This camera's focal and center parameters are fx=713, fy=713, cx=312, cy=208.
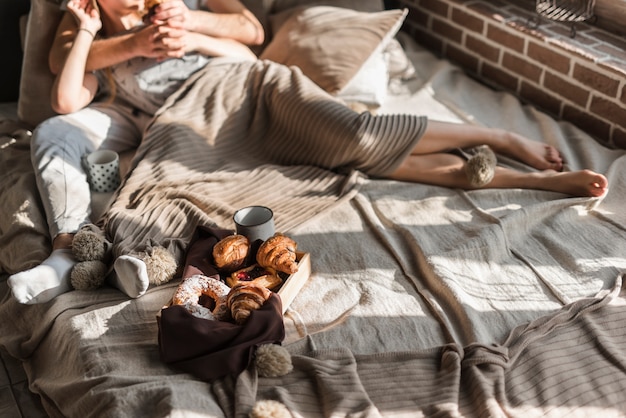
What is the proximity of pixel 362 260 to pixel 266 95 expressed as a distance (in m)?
0.66

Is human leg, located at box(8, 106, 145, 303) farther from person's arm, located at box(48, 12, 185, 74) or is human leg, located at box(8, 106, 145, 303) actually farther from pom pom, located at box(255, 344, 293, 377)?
pom pom, located at box(255, 344, 293, 377)

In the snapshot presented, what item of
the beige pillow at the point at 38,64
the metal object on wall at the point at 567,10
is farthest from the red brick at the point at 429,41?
the beige pillow at the point at 38,64

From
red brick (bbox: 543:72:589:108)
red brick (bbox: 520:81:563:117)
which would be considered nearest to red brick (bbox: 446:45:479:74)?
red brick (bbox: 520:81:563:117)

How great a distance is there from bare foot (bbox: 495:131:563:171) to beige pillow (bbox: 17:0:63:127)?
139 cm

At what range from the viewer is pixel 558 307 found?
1.55m

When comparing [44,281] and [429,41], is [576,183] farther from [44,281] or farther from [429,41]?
[44,281]

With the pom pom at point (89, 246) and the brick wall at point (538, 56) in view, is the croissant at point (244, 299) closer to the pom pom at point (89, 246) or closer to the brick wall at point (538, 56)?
the pom pom at point (89, 246)

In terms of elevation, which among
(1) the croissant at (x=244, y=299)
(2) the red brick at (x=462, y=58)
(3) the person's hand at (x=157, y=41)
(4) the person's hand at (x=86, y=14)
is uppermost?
(4) the person's hand at (x=86, y=14)

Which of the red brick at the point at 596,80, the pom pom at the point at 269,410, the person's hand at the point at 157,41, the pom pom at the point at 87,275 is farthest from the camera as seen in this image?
the red brick at the point at 596,80

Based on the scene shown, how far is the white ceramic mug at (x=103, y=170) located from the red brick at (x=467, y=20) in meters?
1.39

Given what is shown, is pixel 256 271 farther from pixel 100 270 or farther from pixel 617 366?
pixel 617 366

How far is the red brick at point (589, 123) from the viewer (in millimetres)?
2205

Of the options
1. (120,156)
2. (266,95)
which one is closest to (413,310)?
(266,95)

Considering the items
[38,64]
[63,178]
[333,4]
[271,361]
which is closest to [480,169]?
[271,361]
